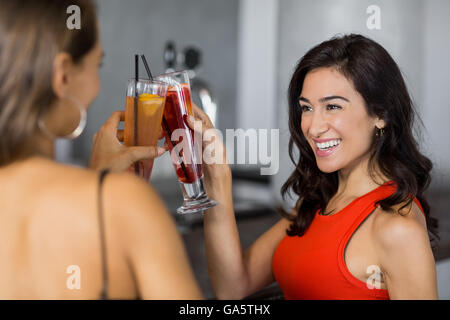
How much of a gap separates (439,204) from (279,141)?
0.96 meters

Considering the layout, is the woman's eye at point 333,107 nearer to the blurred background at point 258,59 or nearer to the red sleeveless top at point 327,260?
the red sleeveless top at point 327,260

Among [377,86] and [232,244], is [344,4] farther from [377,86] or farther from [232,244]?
[232,244]

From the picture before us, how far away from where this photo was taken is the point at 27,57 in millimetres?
760

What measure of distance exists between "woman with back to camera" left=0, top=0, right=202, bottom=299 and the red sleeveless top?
0.62 metres

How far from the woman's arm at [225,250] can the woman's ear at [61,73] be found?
2.10 ft

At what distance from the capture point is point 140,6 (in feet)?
15.8

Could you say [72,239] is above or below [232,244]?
above

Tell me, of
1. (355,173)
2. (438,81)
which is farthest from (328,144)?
(438,81)

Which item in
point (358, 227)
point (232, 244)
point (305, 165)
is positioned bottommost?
point (232, 244)

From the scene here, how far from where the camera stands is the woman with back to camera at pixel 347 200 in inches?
49.6

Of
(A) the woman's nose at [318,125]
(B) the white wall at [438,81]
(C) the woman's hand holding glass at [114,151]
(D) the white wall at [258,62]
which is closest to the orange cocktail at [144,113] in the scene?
(C) the woman's hand holding glass at [114,151]

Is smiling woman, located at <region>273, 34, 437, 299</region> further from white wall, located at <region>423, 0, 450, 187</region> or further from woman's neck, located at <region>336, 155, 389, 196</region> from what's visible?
white wall, located at <region>423, 0, 450, 187</region>

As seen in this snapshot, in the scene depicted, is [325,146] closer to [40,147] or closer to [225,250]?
[225,250]
